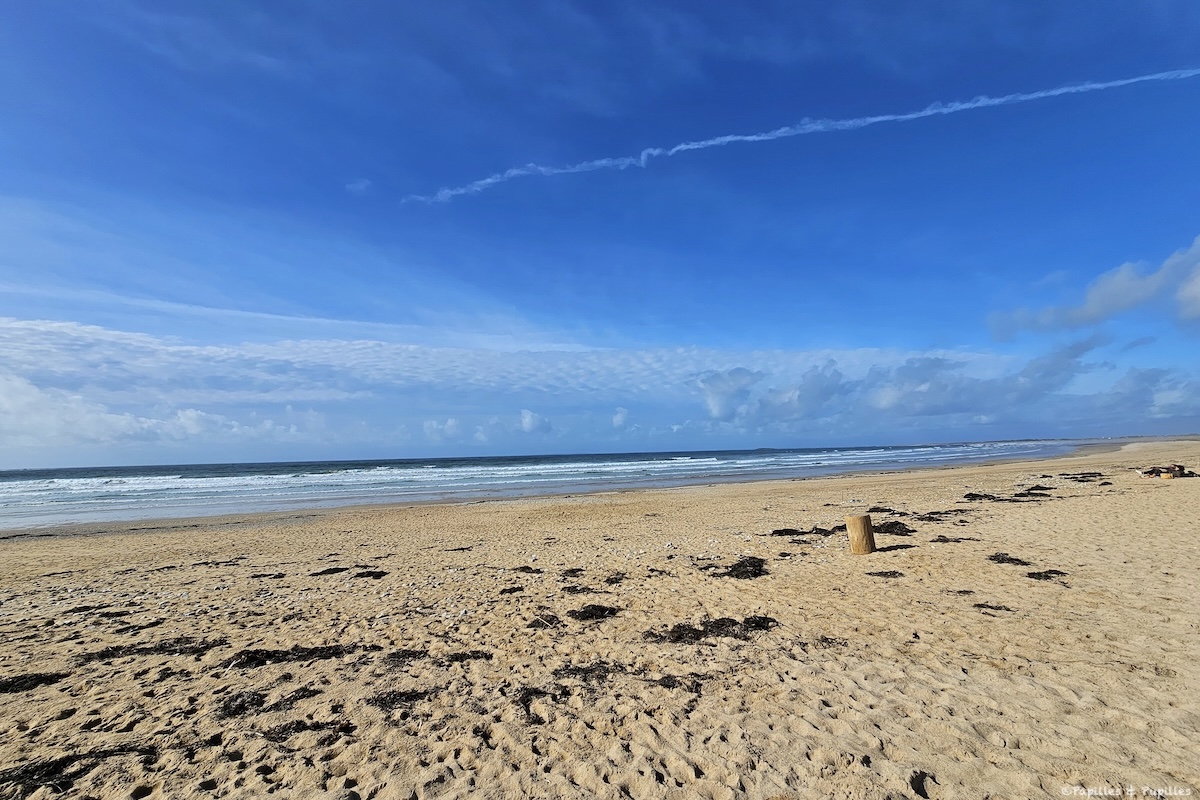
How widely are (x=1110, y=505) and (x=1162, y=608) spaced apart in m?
10.1

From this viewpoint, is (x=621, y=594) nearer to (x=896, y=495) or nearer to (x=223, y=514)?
(x=896, y=495)

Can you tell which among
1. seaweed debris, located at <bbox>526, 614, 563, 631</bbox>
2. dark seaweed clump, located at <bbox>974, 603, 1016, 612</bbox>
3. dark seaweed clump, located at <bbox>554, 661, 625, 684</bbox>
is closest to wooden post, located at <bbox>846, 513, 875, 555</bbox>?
dark seaweed clump, located at <bbox>974, 603, 1016, 612</bbox>

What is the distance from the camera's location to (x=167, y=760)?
13.1 feet

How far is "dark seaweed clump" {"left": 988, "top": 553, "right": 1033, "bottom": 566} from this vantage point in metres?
8.58

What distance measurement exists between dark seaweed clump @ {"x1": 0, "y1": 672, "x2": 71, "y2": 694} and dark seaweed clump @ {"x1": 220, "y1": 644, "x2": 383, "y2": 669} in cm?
149

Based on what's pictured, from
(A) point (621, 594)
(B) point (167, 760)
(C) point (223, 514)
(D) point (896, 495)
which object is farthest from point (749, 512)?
(C) point (223, 514)

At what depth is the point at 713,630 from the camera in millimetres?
6332

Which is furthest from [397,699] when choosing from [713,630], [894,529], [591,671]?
[894,529]

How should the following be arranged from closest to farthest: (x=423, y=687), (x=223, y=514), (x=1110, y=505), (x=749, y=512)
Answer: (x=423, y=687) → (x=1110, y=505) → (x=749, y=512) → (x=223, y=514)

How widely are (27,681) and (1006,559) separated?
12.4 m

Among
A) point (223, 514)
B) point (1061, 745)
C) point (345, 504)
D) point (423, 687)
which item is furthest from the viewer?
point (345, 504)

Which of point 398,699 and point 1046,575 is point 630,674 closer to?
point 398,699

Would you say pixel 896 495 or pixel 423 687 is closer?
pixel 423 687

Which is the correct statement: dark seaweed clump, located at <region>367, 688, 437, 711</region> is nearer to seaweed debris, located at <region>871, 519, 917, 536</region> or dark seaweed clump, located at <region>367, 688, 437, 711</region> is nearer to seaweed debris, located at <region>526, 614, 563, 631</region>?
seaweed debris, located at <region>526, 614, 563, 631</region>
